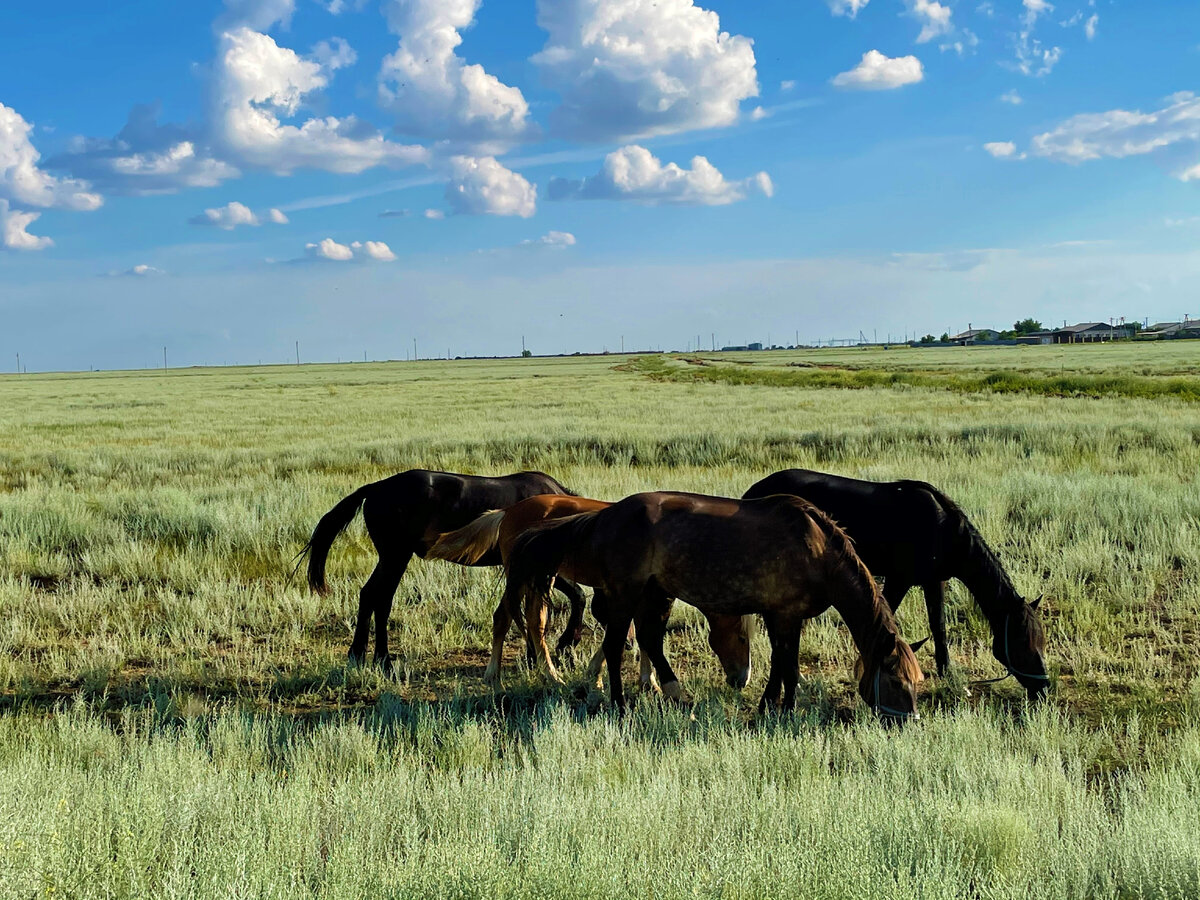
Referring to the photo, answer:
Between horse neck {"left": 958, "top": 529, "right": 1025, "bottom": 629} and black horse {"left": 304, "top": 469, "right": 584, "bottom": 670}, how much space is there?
3.01 m

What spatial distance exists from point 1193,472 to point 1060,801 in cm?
1341

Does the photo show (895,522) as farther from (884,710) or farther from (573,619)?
(573,619)

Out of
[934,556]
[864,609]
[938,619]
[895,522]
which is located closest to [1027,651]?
[938,619]

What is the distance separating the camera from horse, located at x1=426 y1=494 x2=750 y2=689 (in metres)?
5.82

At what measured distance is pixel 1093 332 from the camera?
520 ft

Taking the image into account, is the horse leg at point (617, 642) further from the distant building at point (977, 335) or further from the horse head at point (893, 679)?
the distant building at point (977, 335)

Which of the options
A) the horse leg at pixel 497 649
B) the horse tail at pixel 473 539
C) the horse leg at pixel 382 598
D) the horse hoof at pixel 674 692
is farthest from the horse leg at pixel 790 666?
the horse leg at pixel 382 598

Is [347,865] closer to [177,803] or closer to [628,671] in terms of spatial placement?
[177,803]

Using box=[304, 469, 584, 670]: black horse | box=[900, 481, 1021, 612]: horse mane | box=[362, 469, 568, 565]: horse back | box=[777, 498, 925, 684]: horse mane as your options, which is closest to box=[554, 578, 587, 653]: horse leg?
box=[304, 469, 584, 670]: black horse

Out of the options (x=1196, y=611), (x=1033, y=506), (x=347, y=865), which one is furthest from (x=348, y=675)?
(x=1033, y=506)

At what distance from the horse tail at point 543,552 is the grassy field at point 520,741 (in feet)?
2.72

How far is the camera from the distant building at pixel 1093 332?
153 metres

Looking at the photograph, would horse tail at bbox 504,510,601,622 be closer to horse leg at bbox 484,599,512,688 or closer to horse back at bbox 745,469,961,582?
horse leg at bbox 484,599,512,688

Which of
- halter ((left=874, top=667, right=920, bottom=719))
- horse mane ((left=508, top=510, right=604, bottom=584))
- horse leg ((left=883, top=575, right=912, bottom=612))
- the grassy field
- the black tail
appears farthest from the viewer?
the black tail
